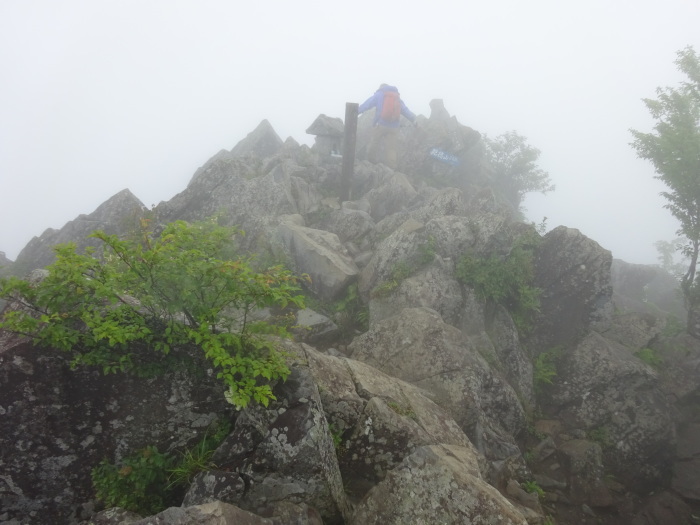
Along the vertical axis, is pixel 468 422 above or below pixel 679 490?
above

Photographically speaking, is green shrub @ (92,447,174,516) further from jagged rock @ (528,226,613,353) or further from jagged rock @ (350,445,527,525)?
jagged rock @ (528,226,613,353)

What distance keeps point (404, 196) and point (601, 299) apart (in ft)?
41.2

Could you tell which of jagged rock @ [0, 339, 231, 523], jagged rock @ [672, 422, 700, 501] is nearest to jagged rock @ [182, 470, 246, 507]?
jagged rock @ [0, 339, 231, 523]

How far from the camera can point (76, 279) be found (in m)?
5.41

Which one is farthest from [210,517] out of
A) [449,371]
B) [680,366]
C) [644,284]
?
[644,284]

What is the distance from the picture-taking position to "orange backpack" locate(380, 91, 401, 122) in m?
30.6

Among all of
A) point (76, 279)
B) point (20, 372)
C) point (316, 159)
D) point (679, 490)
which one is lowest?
point (679, 490)

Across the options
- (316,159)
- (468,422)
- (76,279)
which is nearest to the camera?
(76,279)

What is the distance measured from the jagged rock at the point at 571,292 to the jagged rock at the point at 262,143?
1139 inches

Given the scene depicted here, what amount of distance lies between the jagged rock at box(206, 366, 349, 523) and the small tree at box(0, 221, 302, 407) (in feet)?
2.14

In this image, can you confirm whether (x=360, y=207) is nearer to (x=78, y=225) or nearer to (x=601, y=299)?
(x=601, y=299)

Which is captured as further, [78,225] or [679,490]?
[78,225]

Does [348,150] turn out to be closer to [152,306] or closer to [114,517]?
[152,306]

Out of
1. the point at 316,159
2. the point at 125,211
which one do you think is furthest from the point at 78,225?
the point at 316,159
